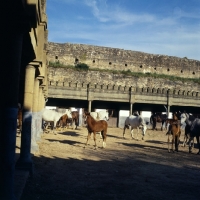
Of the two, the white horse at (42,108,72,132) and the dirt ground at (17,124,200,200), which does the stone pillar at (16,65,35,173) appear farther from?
the white horse at (42,108,72,132)

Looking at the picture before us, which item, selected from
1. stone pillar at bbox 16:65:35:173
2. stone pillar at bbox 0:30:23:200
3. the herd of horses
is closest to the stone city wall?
the herd of horses

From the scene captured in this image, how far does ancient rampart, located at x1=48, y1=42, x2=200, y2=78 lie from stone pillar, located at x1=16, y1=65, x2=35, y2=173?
36296 millimetres

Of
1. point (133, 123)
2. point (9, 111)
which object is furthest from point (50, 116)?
point (9, 111)

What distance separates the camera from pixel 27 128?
24.9ft

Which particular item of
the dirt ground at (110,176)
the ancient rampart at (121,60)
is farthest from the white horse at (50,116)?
the ancient rampart at (121,60)

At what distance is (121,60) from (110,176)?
1551 inches

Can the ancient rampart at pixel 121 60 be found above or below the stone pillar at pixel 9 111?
above

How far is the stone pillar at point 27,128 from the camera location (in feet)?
24.2

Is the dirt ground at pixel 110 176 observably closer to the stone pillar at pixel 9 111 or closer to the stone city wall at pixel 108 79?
the stone pillar at pixel 9 111

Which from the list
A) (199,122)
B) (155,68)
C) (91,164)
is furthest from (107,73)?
(91,164)

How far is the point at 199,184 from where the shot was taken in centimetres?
762

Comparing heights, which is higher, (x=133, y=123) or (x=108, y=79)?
(x=108, y=79)

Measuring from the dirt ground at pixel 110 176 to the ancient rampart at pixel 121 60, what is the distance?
33.2 m

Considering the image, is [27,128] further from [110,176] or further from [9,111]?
[9,111]
